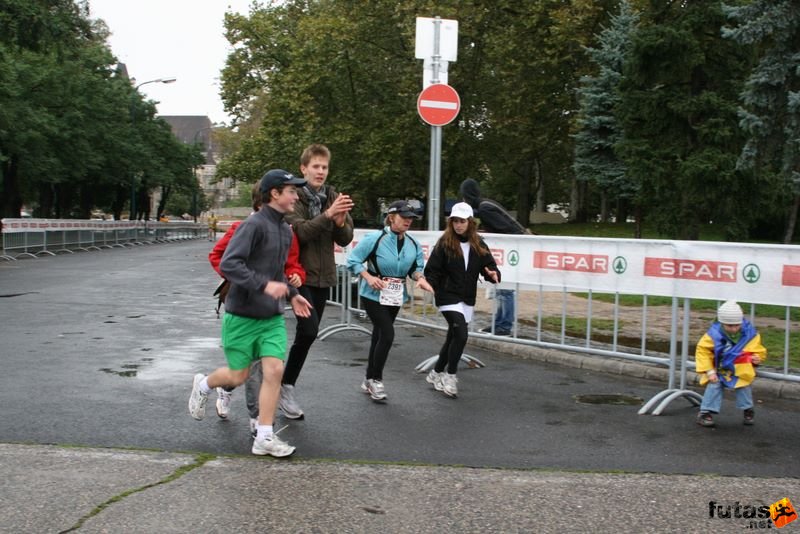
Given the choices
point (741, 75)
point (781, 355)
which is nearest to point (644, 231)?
point (741, 75)

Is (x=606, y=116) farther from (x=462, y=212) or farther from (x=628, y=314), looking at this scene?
(x=462, y=212)

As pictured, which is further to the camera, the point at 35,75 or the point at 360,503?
the point at 35,75

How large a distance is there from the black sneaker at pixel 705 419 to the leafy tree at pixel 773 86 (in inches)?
343

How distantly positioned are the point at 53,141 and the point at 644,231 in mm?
25725

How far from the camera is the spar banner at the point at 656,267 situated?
6.84 metres

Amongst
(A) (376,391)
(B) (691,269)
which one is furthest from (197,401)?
(B) (691,269)

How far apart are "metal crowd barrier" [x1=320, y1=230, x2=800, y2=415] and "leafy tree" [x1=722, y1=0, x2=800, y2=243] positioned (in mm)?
3907

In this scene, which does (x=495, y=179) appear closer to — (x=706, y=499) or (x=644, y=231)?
(x=644, y=231)

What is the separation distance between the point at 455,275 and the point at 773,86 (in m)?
9.52

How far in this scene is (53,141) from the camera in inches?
1569

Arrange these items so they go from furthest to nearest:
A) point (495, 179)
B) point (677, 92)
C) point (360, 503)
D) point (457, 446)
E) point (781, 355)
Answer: point (495, 179) < point (677, 92) < point (781, 355) < point (457, 446) < point (360, 503)

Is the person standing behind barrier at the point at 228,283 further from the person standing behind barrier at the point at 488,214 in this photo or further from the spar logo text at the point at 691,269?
the person standing behind barrier at the point at 488,214

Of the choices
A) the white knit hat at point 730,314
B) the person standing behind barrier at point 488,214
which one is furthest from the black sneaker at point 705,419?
the person standing behind barrier at point 488,214

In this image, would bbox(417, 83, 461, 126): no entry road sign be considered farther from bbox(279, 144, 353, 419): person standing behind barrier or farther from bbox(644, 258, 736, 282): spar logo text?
bbox(279, 144, 353, 419): person standing behind barrier
